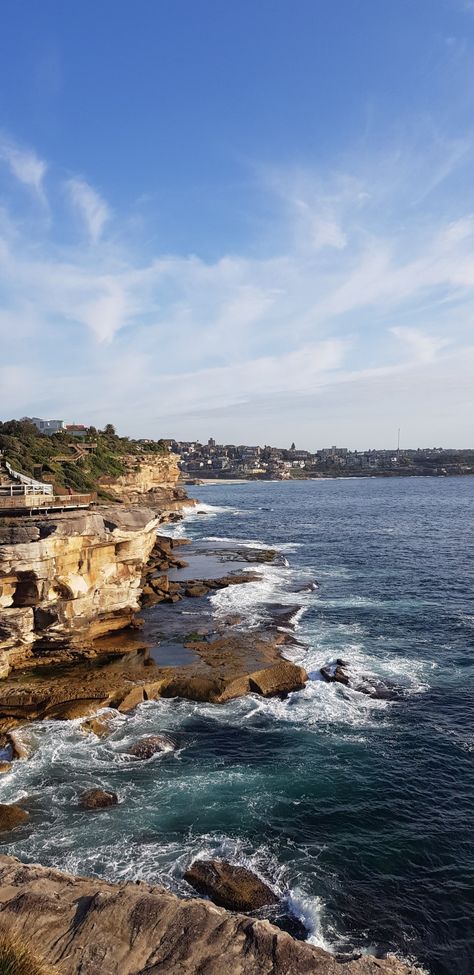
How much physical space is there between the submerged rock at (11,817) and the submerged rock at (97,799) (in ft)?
5.09

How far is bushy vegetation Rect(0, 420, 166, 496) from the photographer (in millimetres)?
53125

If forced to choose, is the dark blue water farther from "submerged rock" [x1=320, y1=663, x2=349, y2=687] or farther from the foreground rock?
the foreground rock

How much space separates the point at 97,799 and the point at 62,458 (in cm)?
5021

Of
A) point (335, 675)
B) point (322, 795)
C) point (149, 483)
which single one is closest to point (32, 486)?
point (335, 675)

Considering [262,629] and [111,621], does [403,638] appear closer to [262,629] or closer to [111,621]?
[262,629]

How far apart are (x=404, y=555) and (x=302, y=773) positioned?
3898cm

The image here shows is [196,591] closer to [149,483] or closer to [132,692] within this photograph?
[132,692]

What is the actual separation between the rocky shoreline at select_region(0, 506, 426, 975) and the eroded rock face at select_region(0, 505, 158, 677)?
87mm

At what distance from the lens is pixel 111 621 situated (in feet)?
101

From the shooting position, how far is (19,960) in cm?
760

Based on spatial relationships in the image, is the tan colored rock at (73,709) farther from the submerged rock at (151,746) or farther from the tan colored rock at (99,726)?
the submerged rock at (151,746)

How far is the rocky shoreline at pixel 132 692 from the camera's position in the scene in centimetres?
865

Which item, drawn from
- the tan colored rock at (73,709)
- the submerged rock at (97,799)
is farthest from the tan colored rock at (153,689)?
the submerged rock at (97,799)

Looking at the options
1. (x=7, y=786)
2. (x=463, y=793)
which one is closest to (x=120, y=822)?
(x=7, y=786)
